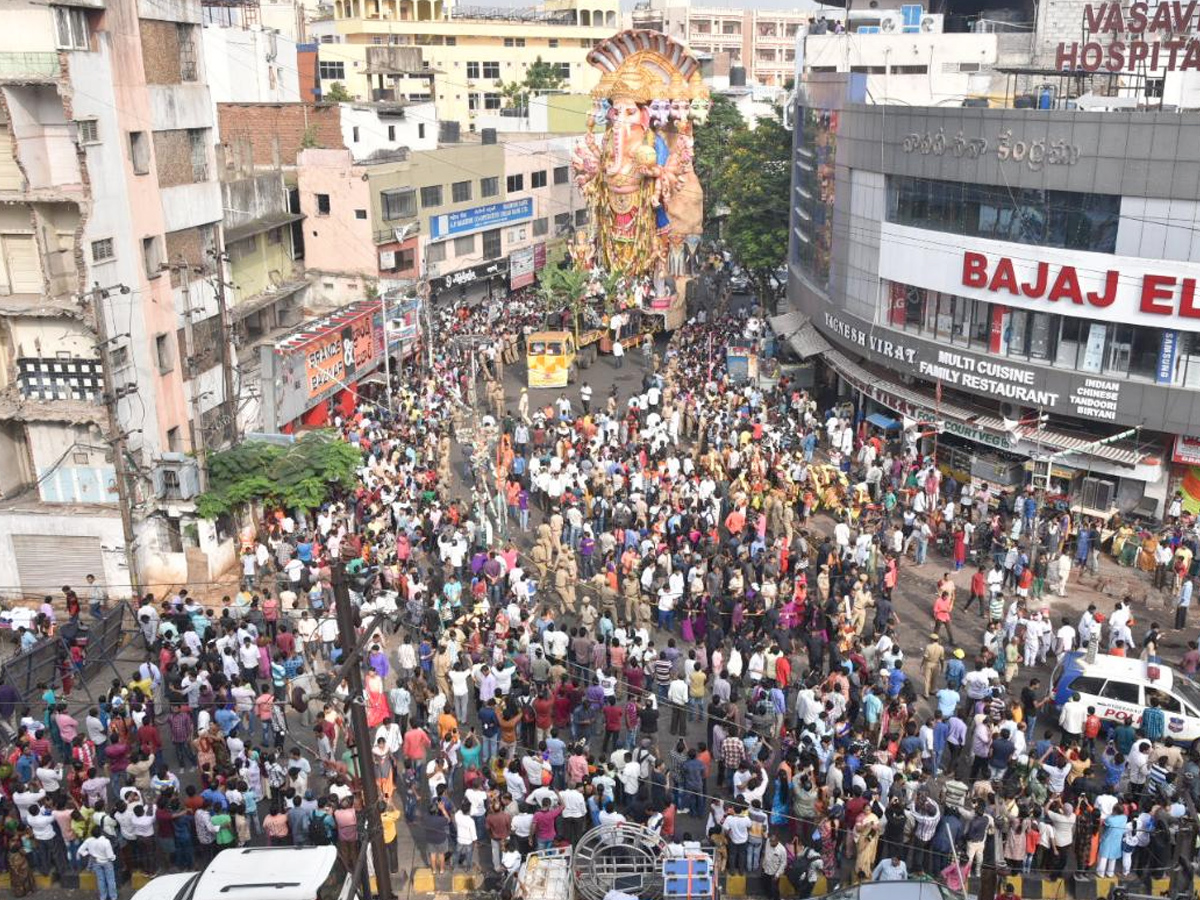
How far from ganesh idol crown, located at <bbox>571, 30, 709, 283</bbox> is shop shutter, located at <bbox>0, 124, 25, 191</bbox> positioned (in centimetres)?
2304

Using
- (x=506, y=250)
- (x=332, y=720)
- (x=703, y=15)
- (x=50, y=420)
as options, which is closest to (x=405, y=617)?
(x=332, y=720)

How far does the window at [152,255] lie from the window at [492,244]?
76.4ft

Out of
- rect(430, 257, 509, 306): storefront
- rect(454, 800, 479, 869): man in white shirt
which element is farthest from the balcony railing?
rect(430, 257, 509, 306): storefront

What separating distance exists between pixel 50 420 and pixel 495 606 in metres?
9.96

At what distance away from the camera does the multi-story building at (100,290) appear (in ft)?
69.9

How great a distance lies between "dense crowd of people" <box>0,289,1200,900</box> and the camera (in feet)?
45.1

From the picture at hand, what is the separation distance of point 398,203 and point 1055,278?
22.4m

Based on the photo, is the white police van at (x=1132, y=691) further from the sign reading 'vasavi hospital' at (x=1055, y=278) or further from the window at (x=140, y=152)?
the window at (x=140, y=152)

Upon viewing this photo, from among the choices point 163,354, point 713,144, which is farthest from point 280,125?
point 713,144

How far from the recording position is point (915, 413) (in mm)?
27688

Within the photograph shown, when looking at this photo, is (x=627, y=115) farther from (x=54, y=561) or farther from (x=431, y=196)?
(x=54, y=561)

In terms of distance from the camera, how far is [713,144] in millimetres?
53312

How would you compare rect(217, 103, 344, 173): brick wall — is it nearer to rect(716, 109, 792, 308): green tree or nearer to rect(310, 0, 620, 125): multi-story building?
rect(716, 109, 792, 308): green tree

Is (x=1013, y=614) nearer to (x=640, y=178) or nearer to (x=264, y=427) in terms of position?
(x=264, y=427)
